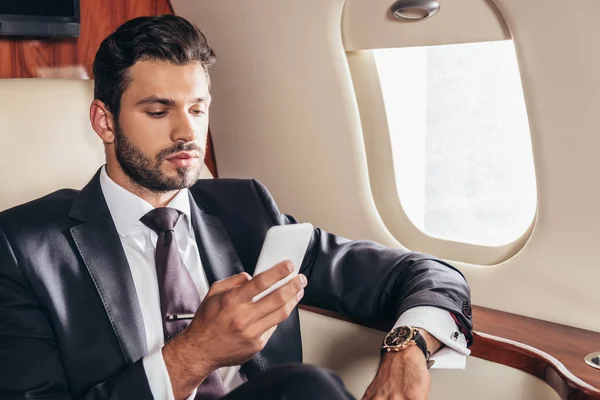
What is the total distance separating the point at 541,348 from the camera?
1.54 m

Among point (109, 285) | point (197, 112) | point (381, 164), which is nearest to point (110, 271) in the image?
point (109, 285)

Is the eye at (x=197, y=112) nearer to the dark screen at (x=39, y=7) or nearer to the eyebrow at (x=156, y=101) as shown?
the eyebrow at (x=156, y=101)

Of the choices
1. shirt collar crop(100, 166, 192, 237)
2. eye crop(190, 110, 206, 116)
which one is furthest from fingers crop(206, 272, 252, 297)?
eye crop(190, 110, 206, 116)

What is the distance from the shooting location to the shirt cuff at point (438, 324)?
1409 mm

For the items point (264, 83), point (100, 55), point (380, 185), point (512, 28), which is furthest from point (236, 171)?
point (512, 28)

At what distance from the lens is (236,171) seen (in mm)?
2508

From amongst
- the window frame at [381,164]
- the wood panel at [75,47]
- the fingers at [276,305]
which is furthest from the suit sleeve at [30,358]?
the window frame at [381,164]

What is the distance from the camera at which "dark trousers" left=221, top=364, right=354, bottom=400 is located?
114 cm

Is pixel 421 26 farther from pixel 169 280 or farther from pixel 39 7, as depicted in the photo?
pixel 39 7

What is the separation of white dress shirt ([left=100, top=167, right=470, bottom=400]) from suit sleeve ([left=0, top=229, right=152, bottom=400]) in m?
0.13

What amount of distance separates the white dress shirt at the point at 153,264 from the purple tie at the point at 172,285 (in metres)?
0.03

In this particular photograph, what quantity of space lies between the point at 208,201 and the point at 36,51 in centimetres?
79

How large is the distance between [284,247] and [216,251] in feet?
1.37

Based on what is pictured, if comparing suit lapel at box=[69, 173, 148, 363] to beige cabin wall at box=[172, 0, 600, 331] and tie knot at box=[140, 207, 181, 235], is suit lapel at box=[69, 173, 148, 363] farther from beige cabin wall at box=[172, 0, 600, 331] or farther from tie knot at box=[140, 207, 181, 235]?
beige cabin wall at box=[172, 0, 600, 331]
